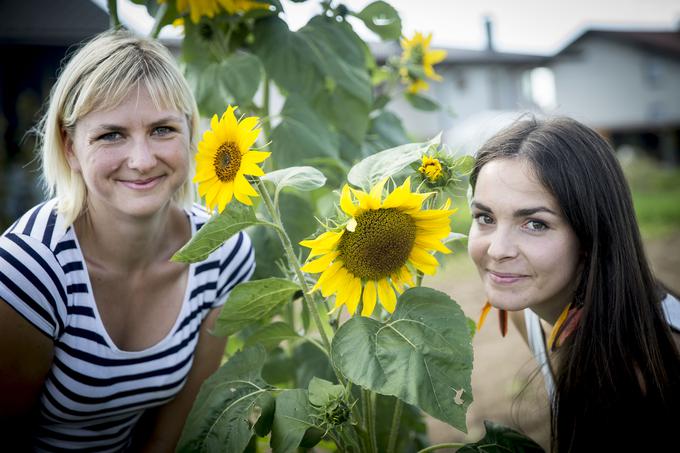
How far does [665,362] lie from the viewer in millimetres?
1263

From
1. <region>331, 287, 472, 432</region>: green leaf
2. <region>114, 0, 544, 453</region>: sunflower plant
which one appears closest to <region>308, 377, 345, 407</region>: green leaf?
<region>114, 0, 544, 453</region>: sunflower plant

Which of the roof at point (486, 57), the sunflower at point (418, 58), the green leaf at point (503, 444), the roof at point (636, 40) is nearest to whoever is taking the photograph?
the green leaf at point (503, 444)

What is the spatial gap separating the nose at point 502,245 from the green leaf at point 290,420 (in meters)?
0.43

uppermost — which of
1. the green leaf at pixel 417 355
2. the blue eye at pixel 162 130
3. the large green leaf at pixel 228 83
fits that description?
the large green leaf at pixel 228 83

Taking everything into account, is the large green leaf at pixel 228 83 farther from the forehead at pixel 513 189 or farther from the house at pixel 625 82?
the house at pixel 625 82

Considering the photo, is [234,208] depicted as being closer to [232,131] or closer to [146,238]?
[232,131]

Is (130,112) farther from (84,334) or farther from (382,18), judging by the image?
(382,18)

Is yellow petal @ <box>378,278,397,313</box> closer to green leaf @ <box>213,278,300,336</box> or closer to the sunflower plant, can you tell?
the sunflower plant

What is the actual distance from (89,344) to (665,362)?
1196mm

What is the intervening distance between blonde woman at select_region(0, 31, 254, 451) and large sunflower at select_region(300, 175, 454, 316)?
49 cm

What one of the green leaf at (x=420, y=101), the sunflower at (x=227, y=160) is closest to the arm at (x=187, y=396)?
the sunflower at (x=227, y=160)

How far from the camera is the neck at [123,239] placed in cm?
136

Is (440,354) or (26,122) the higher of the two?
(26,122)

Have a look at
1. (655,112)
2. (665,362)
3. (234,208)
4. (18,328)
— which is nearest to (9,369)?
(18,328)
